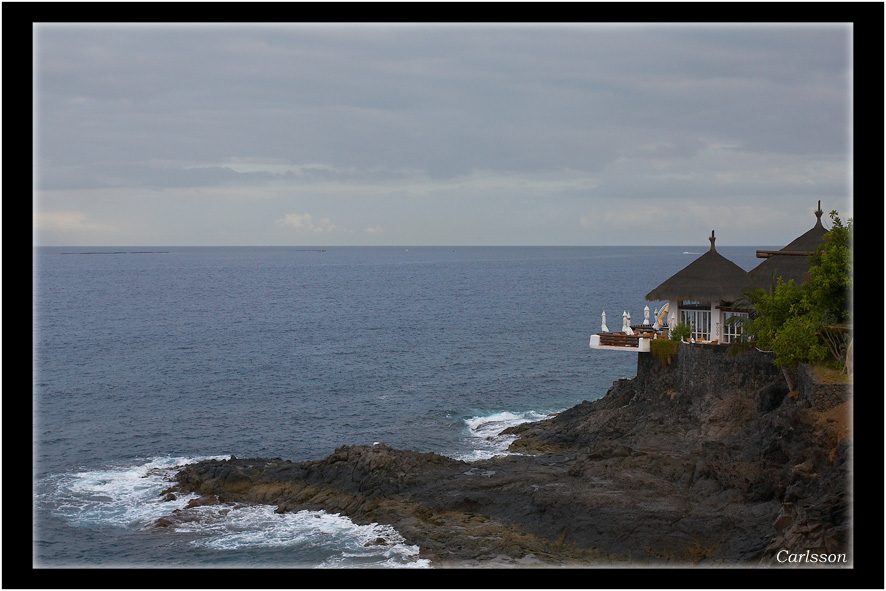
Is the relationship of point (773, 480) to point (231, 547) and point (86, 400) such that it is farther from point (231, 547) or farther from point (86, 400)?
point (86, 400)

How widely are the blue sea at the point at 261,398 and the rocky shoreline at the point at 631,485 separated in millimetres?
1822

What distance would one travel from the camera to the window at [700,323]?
40.8m

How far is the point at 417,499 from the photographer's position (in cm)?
3002

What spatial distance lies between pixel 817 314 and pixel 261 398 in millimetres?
37550

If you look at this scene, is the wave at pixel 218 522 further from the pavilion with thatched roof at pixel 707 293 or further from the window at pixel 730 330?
the window at pixel 730 330

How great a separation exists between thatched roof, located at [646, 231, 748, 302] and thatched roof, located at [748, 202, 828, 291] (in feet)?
2.55

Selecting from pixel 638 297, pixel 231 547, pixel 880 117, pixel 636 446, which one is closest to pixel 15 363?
pixel 880 117

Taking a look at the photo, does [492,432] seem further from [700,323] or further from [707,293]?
[707,293]

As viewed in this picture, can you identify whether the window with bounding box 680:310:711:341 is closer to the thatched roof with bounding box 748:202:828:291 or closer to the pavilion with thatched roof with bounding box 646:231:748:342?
the pavilion with thatched roof with bounding box 646:231:748:342

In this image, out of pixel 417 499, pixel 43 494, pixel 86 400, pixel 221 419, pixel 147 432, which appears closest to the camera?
→ pixel 417 499

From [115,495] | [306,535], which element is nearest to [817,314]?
[306,535]

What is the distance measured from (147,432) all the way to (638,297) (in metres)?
98.1

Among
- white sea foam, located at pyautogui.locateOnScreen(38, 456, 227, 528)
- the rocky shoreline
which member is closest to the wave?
white sea foam, located at pyautogui.locateOnScreen(38, 456, 227, 528)

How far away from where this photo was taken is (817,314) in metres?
31.7
